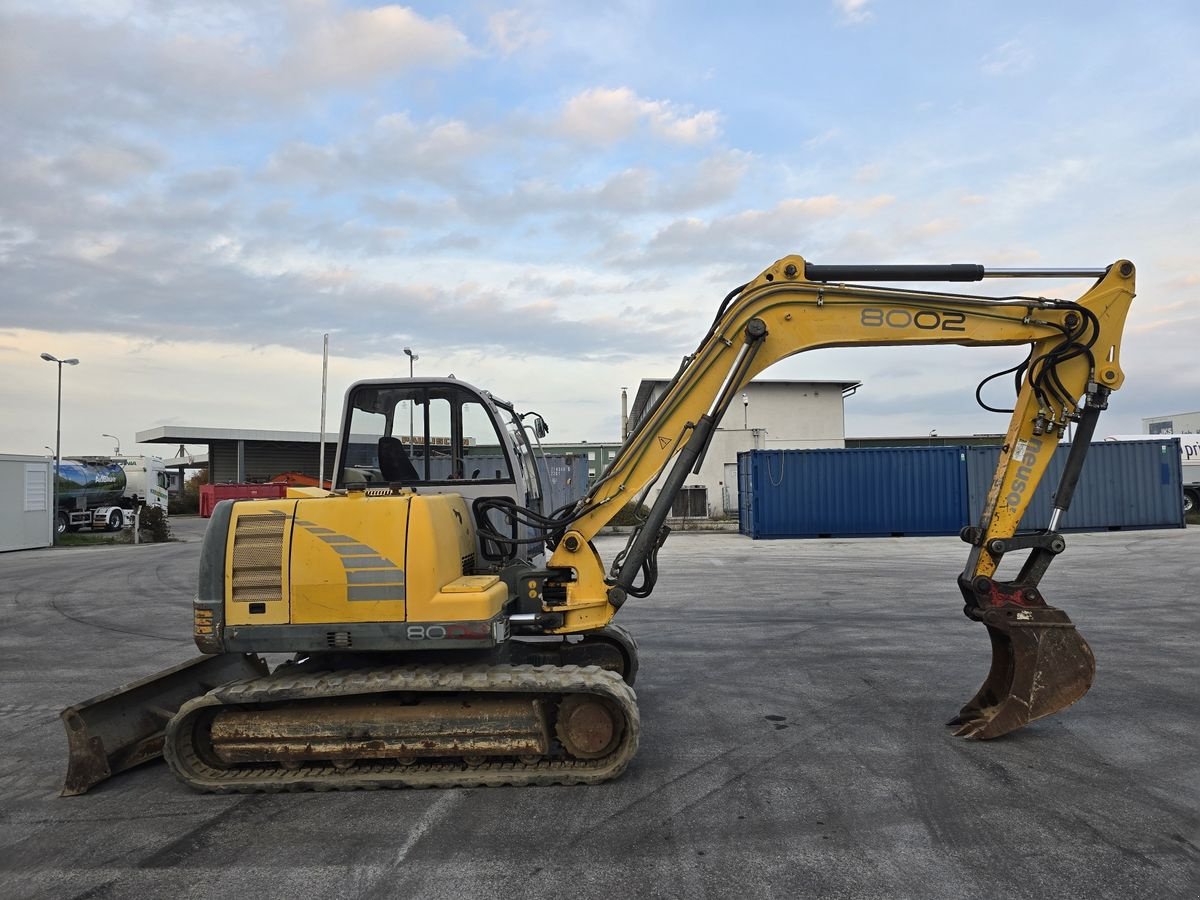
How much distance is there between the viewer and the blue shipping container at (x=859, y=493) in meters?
27.3

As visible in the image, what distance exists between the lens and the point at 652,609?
1259 cm

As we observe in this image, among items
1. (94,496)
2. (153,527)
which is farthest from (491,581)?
(94,496)

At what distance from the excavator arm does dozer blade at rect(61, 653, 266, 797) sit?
2.81m

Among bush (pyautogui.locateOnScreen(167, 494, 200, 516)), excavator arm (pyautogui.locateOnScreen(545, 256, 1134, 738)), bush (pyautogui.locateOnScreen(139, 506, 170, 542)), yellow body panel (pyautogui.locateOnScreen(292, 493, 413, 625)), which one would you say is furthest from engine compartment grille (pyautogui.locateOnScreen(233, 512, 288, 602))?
bush (pyautogui.locateOnScreen(167, 494, 200, 516))

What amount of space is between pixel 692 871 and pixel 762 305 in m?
3.91

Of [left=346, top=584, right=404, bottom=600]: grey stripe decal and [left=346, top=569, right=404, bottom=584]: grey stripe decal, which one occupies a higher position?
[left=346, top=569, right=404, bottom=584]: grey stripe decal

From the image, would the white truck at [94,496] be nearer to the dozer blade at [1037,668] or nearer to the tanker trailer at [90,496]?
the tanker trailer at [90,496]

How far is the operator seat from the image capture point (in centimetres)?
682

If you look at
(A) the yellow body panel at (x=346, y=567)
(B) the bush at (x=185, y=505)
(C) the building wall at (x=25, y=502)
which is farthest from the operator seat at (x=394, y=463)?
(B) the bush at (x=185, y=505)

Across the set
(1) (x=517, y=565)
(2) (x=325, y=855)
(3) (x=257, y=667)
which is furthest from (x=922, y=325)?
(3) (x=257, y=667)

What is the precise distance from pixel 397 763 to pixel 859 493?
79.1 feet

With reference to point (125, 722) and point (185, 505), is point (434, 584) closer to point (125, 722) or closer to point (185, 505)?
point (125, 722)

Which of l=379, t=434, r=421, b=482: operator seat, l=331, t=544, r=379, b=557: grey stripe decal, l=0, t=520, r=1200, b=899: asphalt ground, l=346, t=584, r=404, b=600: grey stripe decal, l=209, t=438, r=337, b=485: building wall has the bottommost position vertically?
l=0, t=520, r=1200, b=899: asphalt ground

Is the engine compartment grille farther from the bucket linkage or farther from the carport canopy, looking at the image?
the carport canopy
